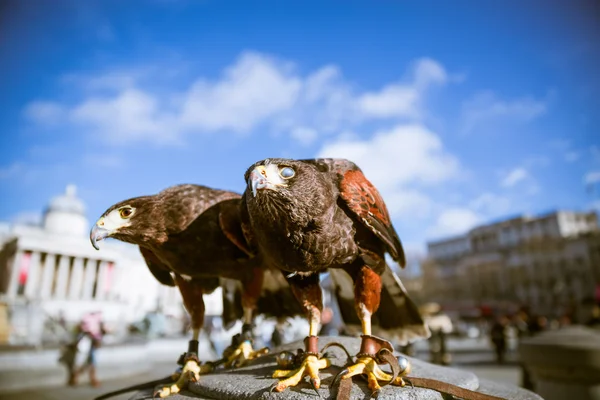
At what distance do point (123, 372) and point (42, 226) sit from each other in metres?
46.9

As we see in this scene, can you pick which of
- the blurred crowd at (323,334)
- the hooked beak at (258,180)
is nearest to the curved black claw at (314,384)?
the hooked beak at (258,180)

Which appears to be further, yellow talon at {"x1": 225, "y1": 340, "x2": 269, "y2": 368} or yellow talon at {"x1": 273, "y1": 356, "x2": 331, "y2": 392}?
yellow talon at {"x1": 225, "y1": 340, "x2": 269, "y2": 368}

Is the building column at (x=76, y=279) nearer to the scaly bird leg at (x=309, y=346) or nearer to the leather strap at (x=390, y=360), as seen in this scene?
the scaly bird leg at (x=309, y=346)

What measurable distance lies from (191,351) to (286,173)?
1.70 metres

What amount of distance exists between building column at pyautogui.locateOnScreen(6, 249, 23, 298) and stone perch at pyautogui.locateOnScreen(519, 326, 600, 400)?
2131 inches

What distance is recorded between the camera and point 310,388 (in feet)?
7.25

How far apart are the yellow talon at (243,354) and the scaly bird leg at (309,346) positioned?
30.8 inches

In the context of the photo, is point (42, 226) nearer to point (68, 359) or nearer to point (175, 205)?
point (68, 359)

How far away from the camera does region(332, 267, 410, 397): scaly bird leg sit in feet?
7.32

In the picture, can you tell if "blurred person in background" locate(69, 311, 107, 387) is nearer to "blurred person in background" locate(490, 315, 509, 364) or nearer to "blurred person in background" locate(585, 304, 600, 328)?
"blurred person in background" locate(585, 304, 600, 328)

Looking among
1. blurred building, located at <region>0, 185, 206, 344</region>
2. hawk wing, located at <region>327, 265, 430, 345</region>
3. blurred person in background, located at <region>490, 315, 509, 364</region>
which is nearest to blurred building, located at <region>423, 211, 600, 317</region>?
blurred person in background, located at <region>490, 315, 509, 364</region>

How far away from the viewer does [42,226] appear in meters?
49.9

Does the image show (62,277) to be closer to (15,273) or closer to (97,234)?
(15,273)

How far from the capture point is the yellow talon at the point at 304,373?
2.17m
